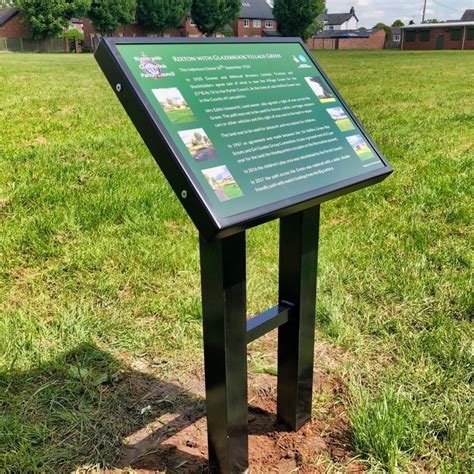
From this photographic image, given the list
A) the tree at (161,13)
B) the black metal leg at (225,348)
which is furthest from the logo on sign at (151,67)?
the tree at (161,13)

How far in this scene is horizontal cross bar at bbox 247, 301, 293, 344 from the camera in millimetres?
1999

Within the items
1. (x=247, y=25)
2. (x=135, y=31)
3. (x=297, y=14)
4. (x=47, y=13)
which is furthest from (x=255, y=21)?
(x=47, y=13)

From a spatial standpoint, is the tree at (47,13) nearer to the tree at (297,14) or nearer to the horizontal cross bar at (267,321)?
the tree at (297,14)

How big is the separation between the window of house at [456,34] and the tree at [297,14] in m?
14.8

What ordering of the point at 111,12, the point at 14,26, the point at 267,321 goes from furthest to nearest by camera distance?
the point at 111,12, the point at 14,26, the point at 267,321

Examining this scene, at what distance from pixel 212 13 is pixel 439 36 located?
958 inches

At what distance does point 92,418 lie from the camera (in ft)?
7.84

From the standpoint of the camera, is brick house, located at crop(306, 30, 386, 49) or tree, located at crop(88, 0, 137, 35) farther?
brick house, located at crop(306, 30, 386, 49)

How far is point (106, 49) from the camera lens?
1.59 m

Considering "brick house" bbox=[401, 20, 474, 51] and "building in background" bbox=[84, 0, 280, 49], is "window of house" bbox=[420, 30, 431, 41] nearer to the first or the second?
"brick house" bbox=[401, 20, 474, 51]

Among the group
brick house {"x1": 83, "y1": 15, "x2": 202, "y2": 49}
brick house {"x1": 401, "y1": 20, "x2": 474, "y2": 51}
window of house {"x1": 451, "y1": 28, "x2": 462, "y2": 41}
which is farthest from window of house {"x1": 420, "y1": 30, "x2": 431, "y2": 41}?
brick house {"x1": 83, "y1": 15, "x2": 202, "y2": 49}

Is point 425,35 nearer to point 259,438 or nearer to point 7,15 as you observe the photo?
point 7,15

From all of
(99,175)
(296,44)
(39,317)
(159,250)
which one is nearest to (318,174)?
(296,44)

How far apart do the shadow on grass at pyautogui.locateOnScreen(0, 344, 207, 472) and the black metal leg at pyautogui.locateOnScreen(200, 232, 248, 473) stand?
22 cm
